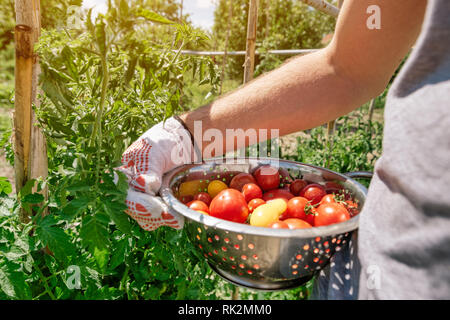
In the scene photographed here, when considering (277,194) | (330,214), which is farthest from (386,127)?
(277,194)

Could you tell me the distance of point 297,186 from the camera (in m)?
1.33

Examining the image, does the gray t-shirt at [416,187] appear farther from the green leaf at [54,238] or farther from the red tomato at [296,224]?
the green leaf at [54,238]

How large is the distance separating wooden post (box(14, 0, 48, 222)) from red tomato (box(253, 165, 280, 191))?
797 mm

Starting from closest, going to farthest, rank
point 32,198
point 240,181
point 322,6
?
point 32,198
point 240,181
point 322,6

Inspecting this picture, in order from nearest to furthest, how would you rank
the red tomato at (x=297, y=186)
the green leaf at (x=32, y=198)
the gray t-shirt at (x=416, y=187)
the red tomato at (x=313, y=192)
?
the gray t-shirt at (x=416, y=187)
the green leaf at (x=32, y=198)
the red tomato at (x=313, y=192)
the red tomato at (x=297, y=186)

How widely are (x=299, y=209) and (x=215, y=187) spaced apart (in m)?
0.34

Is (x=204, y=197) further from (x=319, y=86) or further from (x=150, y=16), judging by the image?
(x=150, y=16)

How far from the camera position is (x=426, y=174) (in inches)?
24.9

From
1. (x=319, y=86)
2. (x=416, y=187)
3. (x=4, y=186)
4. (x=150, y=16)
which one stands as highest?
(x=150, y=16)

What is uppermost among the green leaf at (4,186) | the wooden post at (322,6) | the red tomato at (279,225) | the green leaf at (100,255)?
the wooden post at (322,6)

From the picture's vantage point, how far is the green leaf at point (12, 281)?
92 centimetres

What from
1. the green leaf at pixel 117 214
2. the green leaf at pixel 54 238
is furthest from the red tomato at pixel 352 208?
the green leaf at pixel 54 238

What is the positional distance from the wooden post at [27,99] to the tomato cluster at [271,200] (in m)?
0.51
